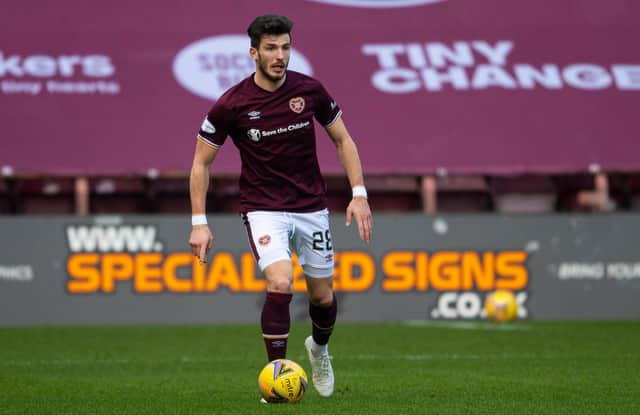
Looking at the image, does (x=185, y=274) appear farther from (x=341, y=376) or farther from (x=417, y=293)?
(x=341, y=376)

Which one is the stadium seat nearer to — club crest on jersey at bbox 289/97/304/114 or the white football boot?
the white football boot

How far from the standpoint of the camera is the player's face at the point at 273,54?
7.29m

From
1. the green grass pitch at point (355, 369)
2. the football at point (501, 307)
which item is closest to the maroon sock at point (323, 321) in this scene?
the green grass pitch at point (355, 369)

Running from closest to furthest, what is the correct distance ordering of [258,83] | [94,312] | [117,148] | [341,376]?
1. [258,83]
2. [341,376]
3. [94,312]
4. [117,148]

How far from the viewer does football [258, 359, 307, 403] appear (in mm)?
7062

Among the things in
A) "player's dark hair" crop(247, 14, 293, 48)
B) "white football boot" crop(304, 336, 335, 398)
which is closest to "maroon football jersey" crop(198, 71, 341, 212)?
"player's dark hair" crop(247, 14, 293, 48)

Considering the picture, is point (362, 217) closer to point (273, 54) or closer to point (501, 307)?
point (273, 54)

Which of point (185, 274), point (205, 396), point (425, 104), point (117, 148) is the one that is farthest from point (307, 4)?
point (205, 396)

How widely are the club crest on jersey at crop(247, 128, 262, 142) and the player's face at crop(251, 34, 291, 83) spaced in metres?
0.34

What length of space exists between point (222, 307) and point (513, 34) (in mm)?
5511

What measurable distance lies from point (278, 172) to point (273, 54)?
721mm

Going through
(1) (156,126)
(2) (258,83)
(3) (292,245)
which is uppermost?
(1) (156,126)

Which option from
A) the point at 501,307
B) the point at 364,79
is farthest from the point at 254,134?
the point at 364,79

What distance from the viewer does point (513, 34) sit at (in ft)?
55.7
